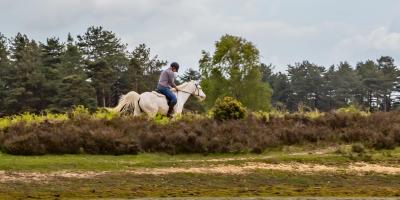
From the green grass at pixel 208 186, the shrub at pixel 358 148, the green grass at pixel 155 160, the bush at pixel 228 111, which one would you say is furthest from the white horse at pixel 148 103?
the green grass at pixel 208 186

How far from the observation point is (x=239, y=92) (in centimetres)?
6856

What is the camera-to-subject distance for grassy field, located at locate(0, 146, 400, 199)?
15.3 meters

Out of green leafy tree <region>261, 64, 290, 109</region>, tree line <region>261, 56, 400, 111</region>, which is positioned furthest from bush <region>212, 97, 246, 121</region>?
green leafy tree <region>261, 64, 290, 109</region>

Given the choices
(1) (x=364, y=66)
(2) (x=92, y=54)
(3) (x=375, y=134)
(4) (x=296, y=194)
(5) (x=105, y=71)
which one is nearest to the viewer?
(4) (x=296, y=194)

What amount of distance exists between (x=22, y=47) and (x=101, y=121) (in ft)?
176

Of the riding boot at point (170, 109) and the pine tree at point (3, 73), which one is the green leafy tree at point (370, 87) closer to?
the pine tree at point (3, 73)

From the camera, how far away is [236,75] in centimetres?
6738

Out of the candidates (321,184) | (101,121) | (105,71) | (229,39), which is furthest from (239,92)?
(321,184)

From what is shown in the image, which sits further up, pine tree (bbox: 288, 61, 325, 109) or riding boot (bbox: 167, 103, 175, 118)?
pine tree (bbox: 288, 61, 325, 109)

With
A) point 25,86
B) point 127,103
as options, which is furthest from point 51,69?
point 127,103

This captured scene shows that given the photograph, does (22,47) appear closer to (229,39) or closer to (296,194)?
(229,39)

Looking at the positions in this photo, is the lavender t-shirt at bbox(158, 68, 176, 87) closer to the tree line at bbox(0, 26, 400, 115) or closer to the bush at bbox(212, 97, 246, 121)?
the bush at bbox(212, 97, 246, 121)

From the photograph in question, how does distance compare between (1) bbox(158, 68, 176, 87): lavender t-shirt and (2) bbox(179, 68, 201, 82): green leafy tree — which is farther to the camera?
(2) bbox(179, 68, 201, 82): green leafy tree

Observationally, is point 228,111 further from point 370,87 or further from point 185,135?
point 370,87
